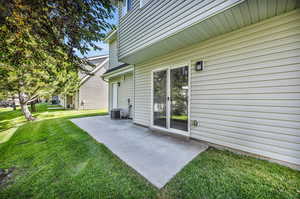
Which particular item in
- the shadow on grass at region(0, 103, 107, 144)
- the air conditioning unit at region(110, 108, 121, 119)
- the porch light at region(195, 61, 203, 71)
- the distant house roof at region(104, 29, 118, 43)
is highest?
the distant house roof at region(104, 29, 118, 43)

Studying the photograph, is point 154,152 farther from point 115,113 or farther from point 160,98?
point 115,113

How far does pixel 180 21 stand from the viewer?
2.60 metres

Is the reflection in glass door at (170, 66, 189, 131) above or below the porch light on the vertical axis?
below

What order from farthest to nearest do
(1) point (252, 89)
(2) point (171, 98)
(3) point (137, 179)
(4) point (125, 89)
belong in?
(4) point (125, 89) → (2) point (171, 98) → (1) point (252, 89) → (3) point (137, 179)

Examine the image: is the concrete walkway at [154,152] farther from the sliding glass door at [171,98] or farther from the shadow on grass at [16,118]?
the shadow on grass at [16,118]

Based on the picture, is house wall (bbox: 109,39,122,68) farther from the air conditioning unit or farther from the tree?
the tree

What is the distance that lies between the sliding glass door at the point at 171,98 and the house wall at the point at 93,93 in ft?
34.1

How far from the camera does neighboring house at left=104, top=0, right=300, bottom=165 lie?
6.89 ft

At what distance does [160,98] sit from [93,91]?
36.8ft

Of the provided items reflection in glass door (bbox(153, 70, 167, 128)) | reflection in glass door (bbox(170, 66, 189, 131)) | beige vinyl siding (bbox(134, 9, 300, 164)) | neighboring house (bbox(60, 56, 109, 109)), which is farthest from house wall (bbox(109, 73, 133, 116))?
neighboring house (bbox(60, 56, 109, 109))

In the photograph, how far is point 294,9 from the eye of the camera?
2057 millimetres

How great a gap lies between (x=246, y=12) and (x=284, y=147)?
244cm

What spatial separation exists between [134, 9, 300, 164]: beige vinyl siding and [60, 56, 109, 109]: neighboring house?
11575mm

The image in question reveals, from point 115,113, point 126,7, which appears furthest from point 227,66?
point 115,113
